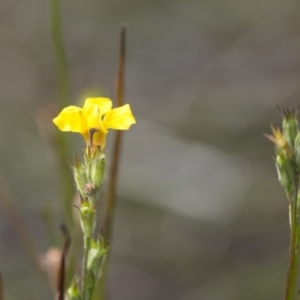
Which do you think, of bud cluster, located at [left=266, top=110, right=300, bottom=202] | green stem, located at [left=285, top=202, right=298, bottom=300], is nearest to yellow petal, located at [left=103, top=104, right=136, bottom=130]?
bud cluster, located at [left=266, top=110, right=300, bottom=202]

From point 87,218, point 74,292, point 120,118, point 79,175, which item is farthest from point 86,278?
point 120,118

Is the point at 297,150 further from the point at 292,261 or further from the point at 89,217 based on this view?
the point at 89,217

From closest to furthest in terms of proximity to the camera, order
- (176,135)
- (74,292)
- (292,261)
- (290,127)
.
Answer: (292,261) → (74,292) → (290,127) → (176,135)

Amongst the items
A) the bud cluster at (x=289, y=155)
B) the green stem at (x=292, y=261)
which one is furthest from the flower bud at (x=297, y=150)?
the green stem at (x=292, y=261)

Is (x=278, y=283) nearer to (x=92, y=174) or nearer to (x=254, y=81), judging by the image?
(x=254, y=81)

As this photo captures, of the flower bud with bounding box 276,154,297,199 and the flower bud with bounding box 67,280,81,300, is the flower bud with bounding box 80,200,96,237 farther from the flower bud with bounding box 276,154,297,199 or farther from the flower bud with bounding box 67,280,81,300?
the flower bud with bounding box 276,154,297,199

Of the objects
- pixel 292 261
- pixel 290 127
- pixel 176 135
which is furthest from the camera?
pixel 176 135

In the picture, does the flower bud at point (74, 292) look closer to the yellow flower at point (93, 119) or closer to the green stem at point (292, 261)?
the yellow flower at point (93, 119)
